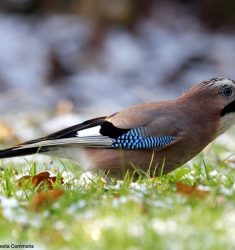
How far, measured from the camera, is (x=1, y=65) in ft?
43.5

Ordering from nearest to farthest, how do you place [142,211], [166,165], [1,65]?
[142,211]
[166,165]
[1,65]

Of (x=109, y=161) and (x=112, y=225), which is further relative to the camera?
(x=109, y=161)

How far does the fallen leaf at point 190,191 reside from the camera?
457cm

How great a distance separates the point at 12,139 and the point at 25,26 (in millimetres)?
6255

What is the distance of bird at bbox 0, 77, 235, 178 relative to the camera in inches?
230

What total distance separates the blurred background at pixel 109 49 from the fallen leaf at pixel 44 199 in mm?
6650

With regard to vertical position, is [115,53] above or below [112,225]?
above

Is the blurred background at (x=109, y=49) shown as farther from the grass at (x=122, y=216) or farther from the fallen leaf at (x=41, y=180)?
the grass at (x=122, y=216)

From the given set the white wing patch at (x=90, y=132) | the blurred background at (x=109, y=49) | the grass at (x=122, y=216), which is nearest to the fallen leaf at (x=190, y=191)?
the grass at (x=122, y=216)

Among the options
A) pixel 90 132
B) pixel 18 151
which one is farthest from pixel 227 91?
pixel 18 151

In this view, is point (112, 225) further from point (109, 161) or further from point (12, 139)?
point (12, 139)

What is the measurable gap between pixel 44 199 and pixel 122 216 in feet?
2.10

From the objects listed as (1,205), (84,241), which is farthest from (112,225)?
(1,205)

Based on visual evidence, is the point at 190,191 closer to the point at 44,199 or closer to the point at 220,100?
the point at 44,199
